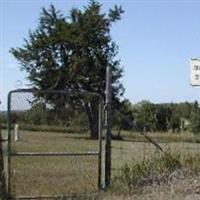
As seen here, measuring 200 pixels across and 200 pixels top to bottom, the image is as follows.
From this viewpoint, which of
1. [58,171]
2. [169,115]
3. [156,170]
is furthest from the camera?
[169,115]

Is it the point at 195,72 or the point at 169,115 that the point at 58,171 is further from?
the point at 169,115

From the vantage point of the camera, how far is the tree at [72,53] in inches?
2351

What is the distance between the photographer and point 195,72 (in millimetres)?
13359

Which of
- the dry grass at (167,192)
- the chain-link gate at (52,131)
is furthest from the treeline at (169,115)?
the dry grass at (167,192)

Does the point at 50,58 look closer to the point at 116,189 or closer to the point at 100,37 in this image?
the point at 100,37

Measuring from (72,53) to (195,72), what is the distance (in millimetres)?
48445

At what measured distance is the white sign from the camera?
522 inches

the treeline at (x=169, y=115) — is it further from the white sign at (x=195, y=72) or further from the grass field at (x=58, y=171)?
the white sign at (x=195, y=72)

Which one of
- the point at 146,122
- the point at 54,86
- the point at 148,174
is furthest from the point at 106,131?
the point at 54,86

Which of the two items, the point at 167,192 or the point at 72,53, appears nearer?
the point at 167,192

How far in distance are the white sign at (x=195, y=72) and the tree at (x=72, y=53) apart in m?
45.5

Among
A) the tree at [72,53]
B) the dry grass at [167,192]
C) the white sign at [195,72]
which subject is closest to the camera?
the dry grass at [167,192]

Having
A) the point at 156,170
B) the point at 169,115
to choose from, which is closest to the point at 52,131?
the point at 156,170

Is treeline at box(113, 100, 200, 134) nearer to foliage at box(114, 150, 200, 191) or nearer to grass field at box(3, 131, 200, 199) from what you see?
grass field at box(3, 131, 200, 199)
